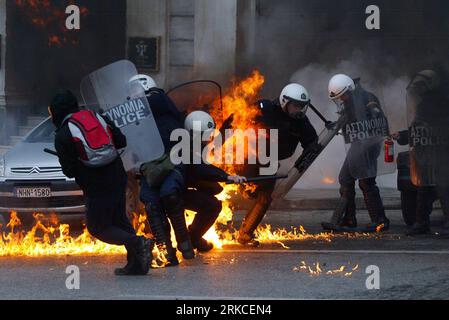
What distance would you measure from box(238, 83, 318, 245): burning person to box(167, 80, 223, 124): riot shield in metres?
0.49

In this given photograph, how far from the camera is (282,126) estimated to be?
9.62m

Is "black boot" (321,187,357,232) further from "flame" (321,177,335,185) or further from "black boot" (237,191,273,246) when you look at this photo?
"flame" (321,177,335,185)

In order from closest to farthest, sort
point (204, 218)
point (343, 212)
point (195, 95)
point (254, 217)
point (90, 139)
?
point (90, 139) < point (204, 218) < point (254, 217) < point (195, 95) < point (343, 212)

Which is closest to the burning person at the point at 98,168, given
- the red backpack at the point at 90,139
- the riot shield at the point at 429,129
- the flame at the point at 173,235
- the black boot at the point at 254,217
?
the red backpack at the point at 90,139

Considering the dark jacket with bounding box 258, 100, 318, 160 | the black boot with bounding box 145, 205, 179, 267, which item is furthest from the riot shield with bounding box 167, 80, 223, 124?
the black boot with bounding box 145, 205, 179, 267

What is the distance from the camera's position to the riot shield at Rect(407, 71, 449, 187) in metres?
10.4

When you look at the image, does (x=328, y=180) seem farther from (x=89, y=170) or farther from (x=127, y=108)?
(x=89, y=170)

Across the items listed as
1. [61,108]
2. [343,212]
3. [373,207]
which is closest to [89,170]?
[61,108]

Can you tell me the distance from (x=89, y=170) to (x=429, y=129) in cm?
404

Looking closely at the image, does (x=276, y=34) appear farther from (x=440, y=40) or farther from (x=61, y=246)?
(x=61, y=246)

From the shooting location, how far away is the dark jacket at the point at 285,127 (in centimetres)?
959

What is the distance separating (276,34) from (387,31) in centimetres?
168

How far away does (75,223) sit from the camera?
37.2ft
